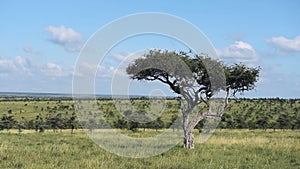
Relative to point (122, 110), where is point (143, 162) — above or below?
below

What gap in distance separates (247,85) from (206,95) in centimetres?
243

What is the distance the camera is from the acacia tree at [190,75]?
19875 millimetres

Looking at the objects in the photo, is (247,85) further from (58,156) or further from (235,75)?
(58,156)

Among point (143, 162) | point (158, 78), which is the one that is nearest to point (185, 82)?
point (158, 78)

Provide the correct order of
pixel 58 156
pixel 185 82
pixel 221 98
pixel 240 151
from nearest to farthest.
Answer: pixel 58 156
pixel 240 151
pixel 185 82
pixel 221 98

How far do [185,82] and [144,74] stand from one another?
7.01 ft

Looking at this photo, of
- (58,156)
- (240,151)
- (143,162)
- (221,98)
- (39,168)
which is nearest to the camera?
(39,168)

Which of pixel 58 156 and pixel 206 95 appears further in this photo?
pixel 206 95

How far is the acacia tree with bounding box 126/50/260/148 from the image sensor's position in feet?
65.2

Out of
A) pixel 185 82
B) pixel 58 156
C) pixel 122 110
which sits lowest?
pixel 58 156

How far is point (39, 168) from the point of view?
12.5 meters

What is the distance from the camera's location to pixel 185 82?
20281mm

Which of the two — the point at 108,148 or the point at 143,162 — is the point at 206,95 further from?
the point at 143,162

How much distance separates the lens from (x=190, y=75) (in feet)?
66.7
